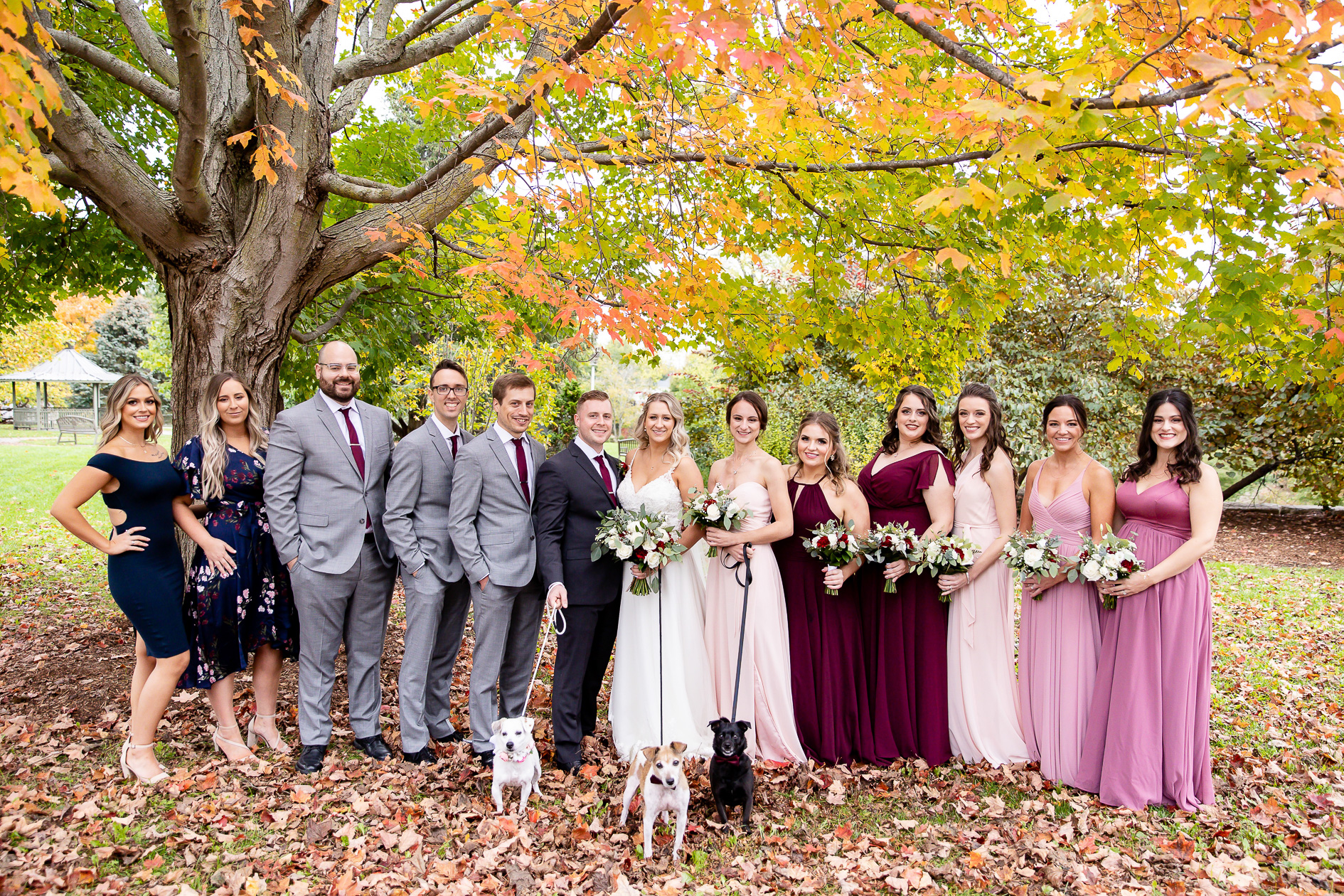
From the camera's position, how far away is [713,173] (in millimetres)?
6207

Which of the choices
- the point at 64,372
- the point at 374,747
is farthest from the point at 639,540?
the point at 64,372

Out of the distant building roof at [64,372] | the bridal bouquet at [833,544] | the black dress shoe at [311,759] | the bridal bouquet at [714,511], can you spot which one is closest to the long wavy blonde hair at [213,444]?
the black dress shoe at [311,759]

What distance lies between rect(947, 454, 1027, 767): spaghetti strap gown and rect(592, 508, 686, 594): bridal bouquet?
201 centimetres

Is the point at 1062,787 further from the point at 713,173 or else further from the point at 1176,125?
the point at 713,173

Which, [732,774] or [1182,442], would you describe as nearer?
[732,774]

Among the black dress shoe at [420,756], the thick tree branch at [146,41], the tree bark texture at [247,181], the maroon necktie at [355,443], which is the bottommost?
the black dress shoe at [420,756]

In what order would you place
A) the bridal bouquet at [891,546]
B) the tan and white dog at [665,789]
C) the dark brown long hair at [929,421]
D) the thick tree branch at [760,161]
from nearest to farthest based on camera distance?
the tan and white dog at [665,789] → the bridal bouquet at [891,546] → the thick tree branch at [760,161] → the dark brown long hair at [929,421]

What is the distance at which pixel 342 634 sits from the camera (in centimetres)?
490

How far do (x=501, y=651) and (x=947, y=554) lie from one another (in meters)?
2.98

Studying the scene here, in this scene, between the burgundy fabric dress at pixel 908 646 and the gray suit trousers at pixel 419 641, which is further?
the burgundy fabric dress at pixel 908 646

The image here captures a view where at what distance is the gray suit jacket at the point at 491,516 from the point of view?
4.74 m

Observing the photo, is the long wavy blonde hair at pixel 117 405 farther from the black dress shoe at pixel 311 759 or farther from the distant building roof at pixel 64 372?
the distant building roof at pixel 64 372

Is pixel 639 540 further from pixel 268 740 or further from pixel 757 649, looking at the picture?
pixel 268 740

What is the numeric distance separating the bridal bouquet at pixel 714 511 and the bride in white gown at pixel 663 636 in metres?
0.10
